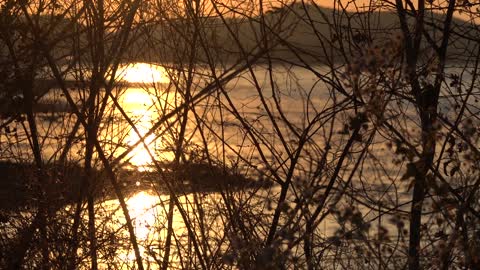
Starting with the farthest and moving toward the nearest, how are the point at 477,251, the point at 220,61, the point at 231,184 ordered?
the point at 220,61 → the point at 231,184 → the point at 477,251

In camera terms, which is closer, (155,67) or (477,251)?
(477,251)

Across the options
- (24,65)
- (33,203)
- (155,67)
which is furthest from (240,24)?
(33,203)

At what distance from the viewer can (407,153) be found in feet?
8.01

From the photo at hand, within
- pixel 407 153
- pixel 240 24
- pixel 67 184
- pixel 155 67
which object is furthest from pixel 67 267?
pixel 407 153

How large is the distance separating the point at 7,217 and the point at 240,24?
5.34 ft

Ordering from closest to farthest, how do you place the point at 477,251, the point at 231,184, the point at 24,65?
the point at 477,251
the point at 231,184
the point at 24,65

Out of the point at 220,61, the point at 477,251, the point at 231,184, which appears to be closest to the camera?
the point at 477,251

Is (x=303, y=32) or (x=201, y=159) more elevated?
(x=303, y=32)

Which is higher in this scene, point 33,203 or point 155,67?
point 155,67

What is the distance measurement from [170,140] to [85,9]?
2.63 ft

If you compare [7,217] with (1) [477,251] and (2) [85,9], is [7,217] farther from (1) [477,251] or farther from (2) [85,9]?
(1) [477,251]

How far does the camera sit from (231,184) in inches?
164

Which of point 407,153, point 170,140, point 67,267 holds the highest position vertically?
point 170,140

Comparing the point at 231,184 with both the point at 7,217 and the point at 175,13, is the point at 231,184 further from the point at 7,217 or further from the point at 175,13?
the point at 7,217
